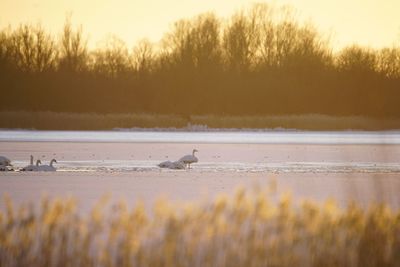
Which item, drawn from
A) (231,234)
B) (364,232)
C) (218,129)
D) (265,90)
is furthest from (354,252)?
(265,90)

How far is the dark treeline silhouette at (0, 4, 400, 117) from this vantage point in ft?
139

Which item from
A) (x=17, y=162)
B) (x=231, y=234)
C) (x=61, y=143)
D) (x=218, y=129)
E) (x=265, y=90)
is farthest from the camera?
(x=265, y=90)

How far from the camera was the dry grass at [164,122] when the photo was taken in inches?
1384

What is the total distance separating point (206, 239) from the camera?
7.15 meters

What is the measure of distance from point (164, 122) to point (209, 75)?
8654 mm

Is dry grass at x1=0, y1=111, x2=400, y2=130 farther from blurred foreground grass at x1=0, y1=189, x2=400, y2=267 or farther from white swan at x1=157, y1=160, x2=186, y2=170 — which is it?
blurred foreground grass at x1=0, y1=189, x2=400, y2=267

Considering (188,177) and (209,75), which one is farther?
(209,75)

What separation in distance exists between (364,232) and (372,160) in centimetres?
1275

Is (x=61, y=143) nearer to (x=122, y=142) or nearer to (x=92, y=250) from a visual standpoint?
(x=122, y=142)

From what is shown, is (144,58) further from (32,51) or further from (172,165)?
(172,165)

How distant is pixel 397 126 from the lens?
3706 centimetres

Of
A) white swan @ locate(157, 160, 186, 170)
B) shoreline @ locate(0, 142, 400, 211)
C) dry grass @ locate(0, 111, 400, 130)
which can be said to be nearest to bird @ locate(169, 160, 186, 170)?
white swan @ locate(157, 160, 186, 170)

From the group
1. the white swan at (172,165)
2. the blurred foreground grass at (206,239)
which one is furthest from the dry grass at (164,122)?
the blurred foreground grass at (206,239)

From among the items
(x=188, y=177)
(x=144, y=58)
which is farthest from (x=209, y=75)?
(x=188, y=177)
